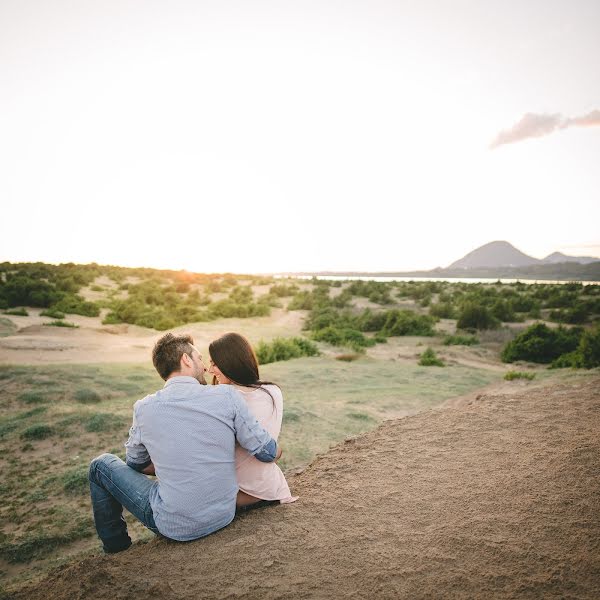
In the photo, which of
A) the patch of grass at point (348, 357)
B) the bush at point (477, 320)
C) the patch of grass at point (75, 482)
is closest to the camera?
the patch of grass at point (75, 482)

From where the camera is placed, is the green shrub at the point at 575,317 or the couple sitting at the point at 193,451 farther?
the green shrub at the point at 575,317

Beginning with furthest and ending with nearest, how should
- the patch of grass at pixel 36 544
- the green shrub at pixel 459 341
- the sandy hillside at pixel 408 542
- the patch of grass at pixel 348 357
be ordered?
the green shrub at pixel 459 341, the patch of grass at pixel 348 357, the patch of grass at pixel 36 544, the sandy hillside at pixel 408 542

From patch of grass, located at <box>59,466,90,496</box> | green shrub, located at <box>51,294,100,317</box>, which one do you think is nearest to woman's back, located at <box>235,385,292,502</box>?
patch of grass, located at <box>59,466,90,496</box>

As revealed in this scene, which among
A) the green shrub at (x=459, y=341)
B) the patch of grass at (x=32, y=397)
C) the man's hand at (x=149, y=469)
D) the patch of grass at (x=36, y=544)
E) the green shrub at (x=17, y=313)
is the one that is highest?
the green shrub at (x=17, y=313)

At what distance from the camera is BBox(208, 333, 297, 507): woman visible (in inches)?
115

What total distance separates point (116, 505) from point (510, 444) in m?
3.67

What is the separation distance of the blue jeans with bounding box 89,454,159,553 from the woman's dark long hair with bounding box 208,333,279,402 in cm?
92

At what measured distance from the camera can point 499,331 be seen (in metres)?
18.0

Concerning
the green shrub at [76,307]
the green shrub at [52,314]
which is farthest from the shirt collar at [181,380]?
the green shrub at [76,307]

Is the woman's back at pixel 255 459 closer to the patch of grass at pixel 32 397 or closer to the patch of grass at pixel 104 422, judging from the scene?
the patch of grass at pixel 104 422

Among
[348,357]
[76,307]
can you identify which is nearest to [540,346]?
[348,357]

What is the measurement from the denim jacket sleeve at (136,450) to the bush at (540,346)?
1343cm

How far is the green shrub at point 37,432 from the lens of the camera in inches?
213

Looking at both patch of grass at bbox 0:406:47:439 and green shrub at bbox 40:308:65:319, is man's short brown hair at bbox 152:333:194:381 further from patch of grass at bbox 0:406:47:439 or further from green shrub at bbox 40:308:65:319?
green shrub at bbox 40:308:65:319
